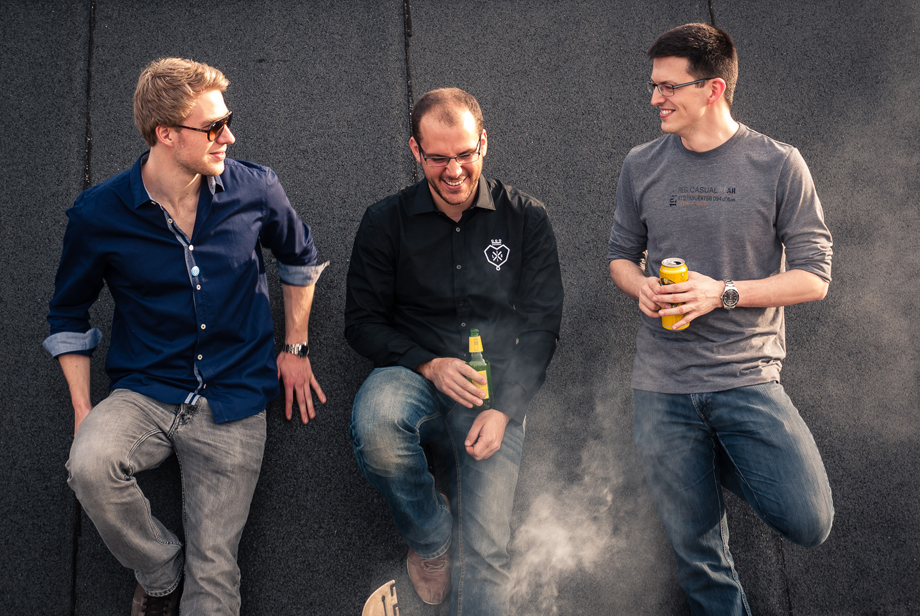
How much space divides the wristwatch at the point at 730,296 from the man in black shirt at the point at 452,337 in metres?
0.58

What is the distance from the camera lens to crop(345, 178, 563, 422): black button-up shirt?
7.66 ft

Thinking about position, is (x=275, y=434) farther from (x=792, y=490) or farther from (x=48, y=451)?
(x=792, y=490)

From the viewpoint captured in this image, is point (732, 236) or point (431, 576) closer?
point (732, 236)

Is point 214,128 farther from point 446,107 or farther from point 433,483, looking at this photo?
point 433,483

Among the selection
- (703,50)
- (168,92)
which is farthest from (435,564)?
(703,50)

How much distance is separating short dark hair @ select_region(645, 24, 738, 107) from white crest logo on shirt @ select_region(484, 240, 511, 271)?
89 centimetres

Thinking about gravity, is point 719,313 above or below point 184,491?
above

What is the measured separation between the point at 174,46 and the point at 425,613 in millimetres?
2713

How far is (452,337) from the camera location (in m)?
2.40

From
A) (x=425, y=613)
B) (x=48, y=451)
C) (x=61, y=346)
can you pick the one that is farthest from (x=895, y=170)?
(x=48, y=451)

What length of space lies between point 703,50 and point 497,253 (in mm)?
997

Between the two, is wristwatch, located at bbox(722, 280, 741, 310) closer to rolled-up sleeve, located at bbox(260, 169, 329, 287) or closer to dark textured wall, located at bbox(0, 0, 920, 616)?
dark textured wall, located at bbox(0, 0, 920, 616)

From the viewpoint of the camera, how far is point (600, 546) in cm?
269

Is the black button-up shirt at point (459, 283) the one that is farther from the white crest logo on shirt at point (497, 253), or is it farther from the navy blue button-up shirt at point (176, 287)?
the navy blue button-up shirt at point (176, 287)
